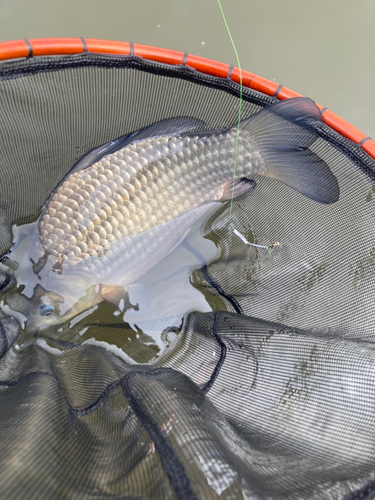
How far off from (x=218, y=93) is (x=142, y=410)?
3.45 feet

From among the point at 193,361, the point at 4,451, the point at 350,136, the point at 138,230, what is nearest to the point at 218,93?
the point at 350,136

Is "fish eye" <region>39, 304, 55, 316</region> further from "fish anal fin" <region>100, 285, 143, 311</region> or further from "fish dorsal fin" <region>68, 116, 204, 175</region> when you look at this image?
"fish dorsal fin" <region>68, 116, 204, 175</region>

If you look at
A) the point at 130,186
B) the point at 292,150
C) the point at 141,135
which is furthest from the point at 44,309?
the point at 292,150

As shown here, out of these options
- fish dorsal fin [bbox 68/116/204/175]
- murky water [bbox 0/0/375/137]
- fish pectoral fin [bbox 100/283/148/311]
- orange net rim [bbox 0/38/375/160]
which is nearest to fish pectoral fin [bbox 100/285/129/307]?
fish pectoral fin [bbox 100/283/148/311]

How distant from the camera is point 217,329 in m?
1.45

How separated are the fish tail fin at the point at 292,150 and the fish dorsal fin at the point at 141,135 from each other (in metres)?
0.24

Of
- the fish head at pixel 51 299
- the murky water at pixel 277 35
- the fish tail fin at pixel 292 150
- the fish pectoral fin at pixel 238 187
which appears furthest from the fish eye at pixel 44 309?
the murky water at pixel 277 35

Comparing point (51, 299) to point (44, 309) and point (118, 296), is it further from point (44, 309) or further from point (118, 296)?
point (118, 296)

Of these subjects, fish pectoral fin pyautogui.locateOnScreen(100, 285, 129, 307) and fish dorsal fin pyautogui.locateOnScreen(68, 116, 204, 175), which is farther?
fish pectoral fin pyautogui.locateOnScreen(100, 285, 129, 307)

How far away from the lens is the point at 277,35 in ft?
6.20

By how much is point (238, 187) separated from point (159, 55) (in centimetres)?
60

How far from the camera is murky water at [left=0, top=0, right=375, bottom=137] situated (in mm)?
1836

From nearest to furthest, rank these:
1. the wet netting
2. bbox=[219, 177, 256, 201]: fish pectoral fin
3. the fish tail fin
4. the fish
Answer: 1. the wet netting
2. the fish tail fin
3. the fish
4. bbox=[219, 177, 256, 201]: fish pectoral fin

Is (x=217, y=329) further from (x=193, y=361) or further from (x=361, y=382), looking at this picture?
(x=361, y=382)
